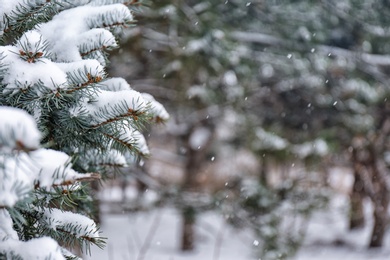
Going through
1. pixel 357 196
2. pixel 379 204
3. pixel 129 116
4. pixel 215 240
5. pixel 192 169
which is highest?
pixel 129 116

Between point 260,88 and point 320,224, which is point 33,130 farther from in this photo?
point 320,224

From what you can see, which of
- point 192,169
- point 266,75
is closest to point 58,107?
point 266,75

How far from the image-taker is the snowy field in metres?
8.53

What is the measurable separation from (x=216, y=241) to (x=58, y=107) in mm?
9196

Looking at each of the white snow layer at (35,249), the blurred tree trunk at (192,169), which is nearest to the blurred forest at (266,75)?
the blurred tree trunk at (192,169)

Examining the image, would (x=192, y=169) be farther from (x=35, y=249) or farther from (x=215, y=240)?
(x=35, y=249)

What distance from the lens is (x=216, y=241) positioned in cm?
1023

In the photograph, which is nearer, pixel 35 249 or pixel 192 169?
pixel 35 249

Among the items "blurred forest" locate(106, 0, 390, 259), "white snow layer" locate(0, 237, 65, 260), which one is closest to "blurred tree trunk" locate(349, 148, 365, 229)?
"blurred forest" locate(106, 0, 390, 259)

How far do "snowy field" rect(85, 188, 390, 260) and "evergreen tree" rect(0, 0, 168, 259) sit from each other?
618 centimetres

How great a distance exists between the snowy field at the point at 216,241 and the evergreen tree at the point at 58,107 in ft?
20.3

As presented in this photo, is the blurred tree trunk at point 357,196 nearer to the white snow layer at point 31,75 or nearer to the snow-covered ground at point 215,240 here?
the snow-covered ground at point 215,240

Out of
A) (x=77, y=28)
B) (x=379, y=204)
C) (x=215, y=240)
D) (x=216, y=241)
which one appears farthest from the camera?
(x=215, y=240)

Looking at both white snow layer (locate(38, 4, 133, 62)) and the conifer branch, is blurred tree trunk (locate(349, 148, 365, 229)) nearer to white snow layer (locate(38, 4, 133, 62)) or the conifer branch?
white snow layer (locate(38, 4, 133, 62))
